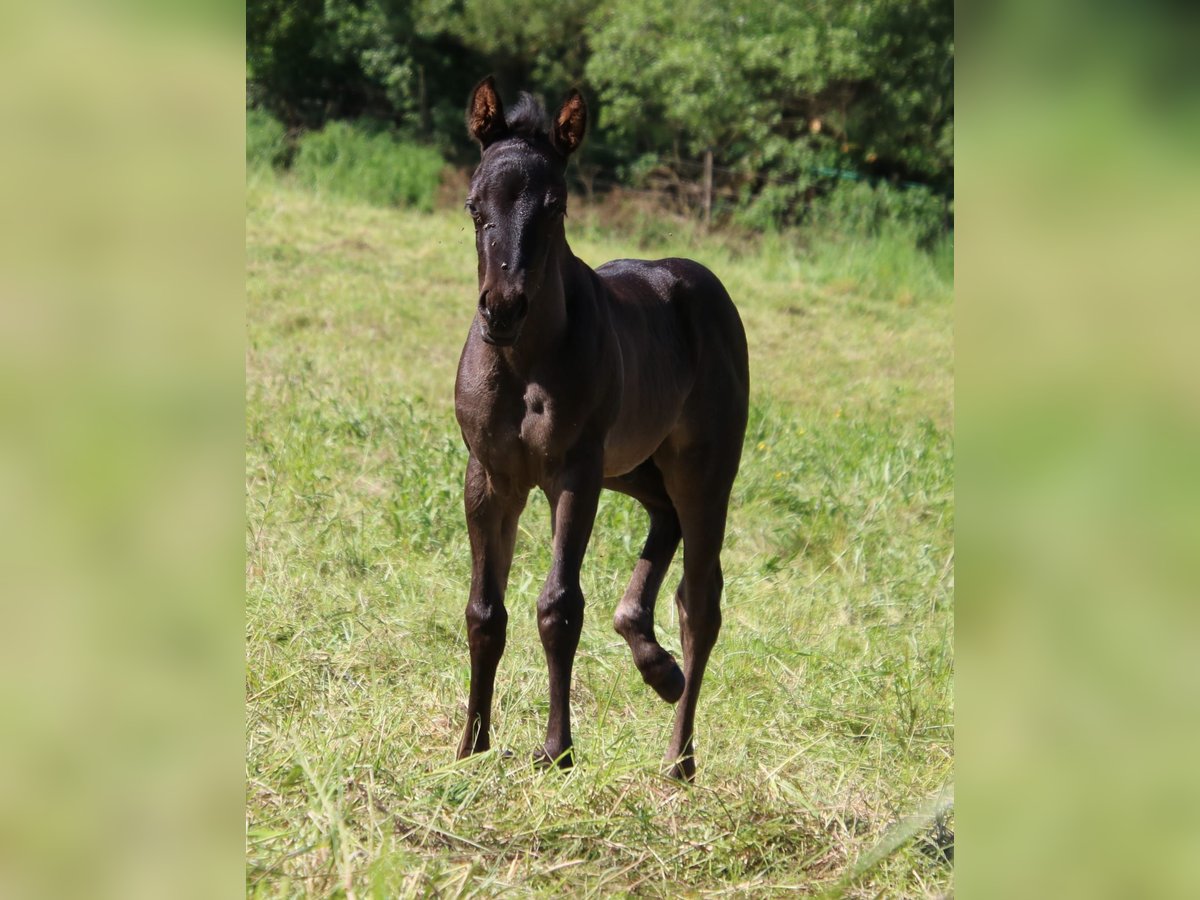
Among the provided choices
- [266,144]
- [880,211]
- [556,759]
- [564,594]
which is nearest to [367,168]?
[266,144]

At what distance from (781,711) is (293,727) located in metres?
1.91

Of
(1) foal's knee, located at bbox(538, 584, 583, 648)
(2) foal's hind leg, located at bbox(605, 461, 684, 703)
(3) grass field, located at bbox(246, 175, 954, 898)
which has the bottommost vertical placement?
(3) grass field, located at bbox(246, 175, 954, 898)

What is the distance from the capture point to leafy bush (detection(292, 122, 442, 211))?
16.5m

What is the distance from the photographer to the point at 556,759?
4.04m

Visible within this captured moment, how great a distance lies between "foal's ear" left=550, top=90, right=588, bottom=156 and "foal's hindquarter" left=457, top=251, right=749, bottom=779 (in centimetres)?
42

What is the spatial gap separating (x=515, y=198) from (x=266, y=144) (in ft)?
47.7

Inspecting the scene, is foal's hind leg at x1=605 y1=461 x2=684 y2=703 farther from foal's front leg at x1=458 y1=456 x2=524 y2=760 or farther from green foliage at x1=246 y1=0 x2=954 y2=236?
green foliage at x1=246 y1=0 x2=954 y2=236

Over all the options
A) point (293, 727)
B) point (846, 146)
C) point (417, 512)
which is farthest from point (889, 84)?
point (293, 727)

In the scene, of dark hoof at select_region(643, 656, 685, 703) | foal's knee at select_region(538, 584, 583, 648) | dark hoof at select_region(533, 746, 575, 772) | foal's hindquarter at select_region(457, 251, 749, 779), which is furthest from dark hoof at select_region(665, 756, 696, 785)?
foal's knee at select_region(538, 584, 583, 648)

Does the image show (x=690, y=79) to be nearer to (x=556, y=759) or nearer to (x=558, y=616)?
(x=558, y=616)

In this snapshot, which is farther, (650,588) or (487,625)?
(650,588)

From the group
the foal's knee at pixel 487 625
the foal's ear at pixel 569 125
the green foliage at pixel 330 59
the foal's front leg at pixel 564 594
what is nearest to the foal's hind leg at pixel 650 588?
the foal's front leg at pixel 564 594
